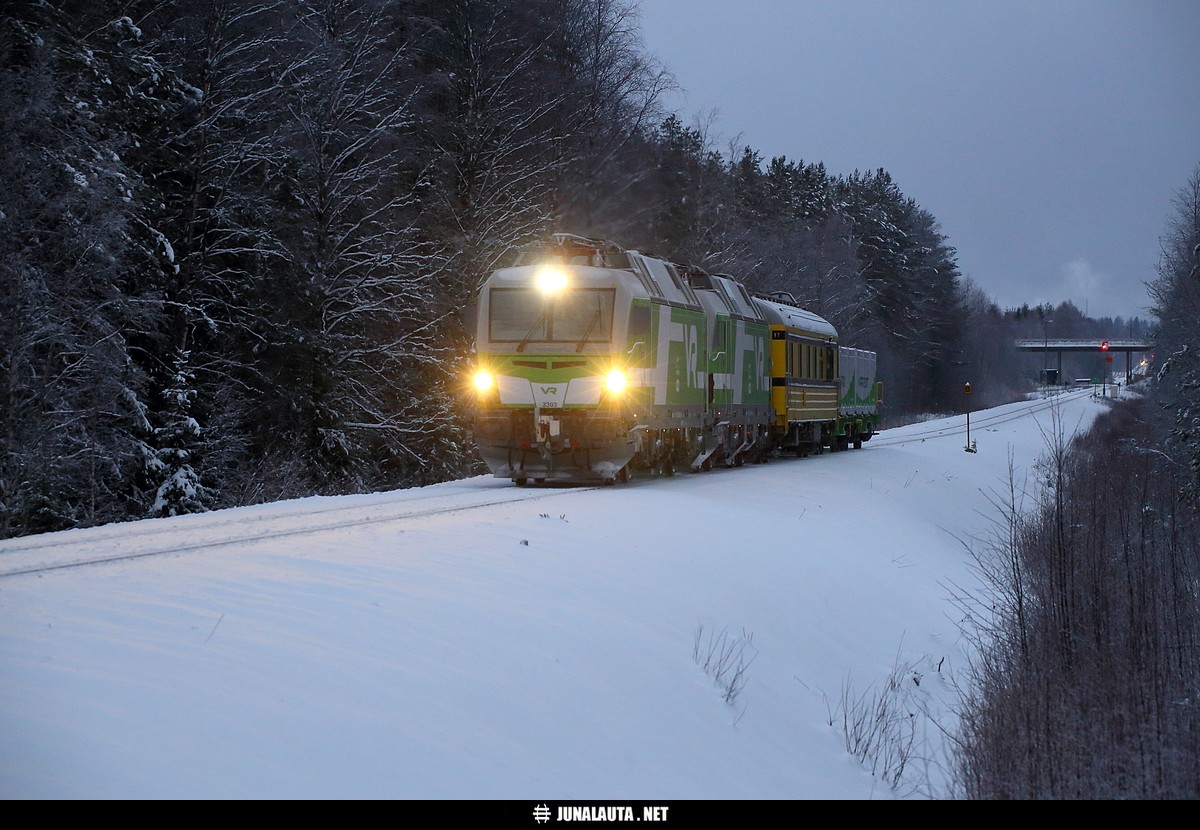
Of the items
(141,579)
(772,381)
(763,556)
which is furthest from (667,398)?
(141,579)

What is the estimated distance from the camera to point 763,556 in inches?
550

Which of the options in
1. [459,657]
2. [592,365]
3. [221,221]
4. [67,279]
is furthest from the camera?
[221,221]

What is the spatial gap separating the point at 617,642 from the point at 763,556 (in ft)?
17.3

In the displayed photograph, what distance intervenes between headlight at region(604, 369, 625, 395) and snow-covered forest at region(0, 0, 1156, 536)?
3.00 m

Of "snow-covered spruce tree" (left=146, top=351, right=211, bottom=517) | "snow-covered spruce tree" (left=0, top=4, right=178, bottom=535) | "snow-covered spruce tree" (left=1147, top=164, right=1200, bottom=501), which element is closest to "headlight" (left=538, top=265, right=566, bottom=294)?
"snow-covered spruce tree" (left=0, top=4, right=178, bottom=535)

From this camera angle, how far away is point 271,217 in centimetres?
2341

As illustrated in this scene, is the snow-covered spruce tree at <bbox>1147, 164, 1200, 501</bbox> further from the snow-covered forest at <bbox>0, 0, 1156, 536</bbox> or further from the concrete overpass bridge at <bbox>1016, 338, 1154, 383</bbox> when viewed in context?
the concrete overpass bridge at <bbox>1016, 338, 1154, 383</bbox>

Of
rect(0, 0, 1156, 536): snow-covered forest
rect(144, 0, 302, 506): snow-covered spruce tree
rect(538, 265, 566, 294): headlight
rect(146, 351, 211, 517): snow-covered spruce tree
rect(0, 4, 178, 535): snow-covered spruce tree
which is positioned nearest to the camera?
rect(0, 4, 178, 535): snow-covered spruce tree

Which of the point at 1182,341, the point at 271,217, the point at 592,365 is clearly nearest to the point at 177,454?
the point at 271,217

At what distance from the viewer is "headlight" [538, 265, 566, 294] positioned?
18156 millimetres

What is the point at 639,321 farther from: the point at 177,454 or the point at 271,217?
the point at 271,217

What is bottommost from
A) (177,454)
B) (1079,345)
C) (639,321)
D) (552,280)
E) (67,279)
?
(177,454)

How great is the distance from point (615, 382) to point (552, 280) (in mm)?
2119
